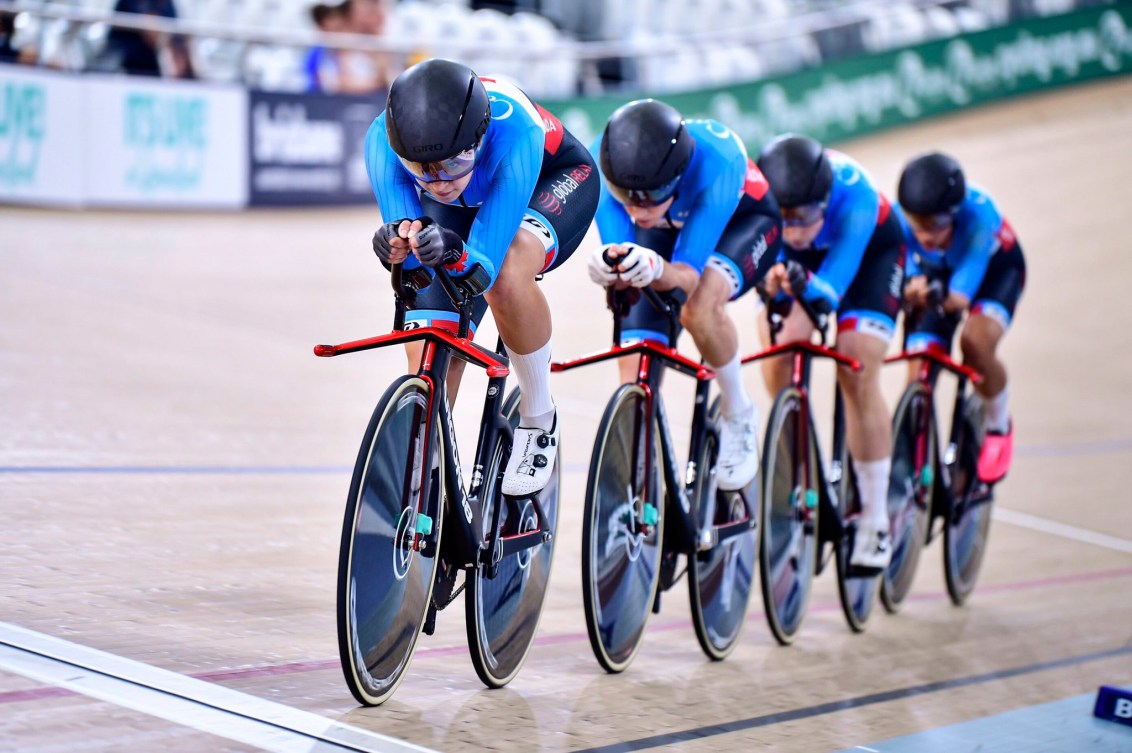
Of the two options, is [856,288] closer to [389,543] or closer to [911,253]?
[911,253]

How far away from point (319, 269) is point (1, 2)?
120 inches

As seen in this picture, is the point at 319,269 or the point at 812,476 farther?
the point at 319,269

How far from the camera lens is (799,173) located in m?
4.44

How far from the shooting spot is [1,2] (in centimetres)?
1012

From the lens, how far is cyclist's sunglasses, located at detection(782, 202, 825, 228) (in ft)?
14.7

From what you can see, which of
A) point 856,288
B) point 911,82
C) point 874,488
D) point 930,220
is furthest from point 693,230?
point 911,82

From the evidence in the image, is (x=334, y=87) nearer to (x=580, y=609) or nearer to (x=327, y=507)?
(x=327, y=507)

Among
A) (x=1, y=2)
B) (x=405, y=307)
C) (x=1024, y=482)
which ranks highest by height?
(x=1, y=2)

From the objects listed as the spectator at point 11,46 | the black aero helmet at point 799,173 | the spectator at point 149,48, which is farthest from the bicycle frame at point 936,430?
the spectator at point 149,48

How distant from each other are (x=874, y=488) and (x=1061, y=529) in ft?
7.01

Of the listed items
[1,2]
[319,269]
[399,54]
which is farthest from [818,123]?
[1,2]

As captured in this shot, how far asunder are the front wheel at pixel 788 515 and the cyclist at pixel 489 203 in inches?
45.2

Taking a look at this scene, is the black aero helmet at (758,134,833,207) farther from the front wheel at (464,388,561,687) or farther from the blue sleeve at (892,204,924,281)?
the front wheel at (464,388,561,687)

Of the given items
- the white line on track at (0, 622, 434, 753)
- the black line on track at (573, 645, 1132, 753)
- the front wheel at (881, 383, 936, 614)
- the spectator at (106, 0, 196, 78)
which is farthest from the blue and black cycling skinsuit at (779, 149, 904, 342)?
the spectator at (106, 0, 196, 78)
